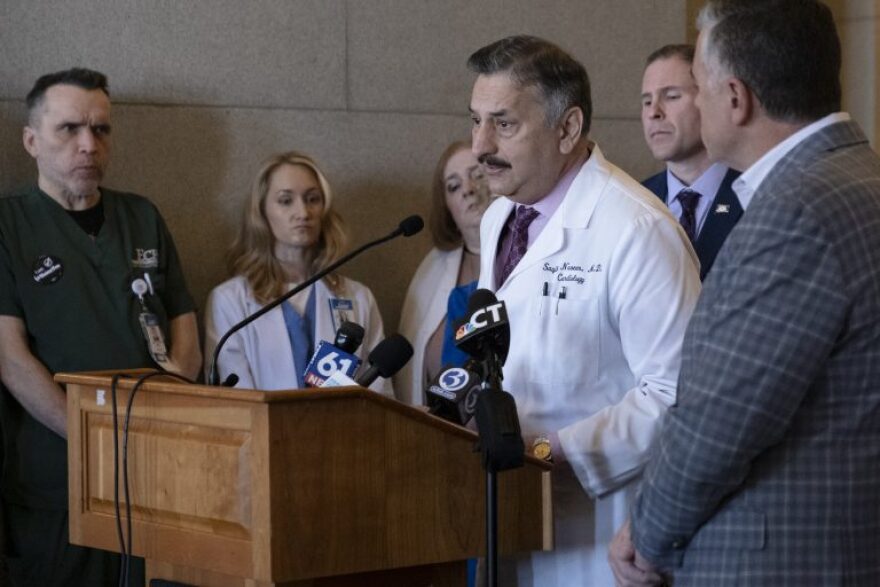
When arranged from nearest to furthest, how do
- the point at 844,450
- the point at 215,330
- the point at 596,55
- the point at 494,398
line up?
the point at 844,450 < the point at 494,398 < the point at 215,330 < the point at 596,55

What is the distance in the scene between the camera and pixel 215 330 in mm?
4520

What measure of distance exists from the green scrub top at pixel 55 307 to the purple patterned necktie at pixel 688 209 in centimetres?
170

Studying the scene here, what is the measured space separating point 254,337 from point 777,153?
2.77 metres

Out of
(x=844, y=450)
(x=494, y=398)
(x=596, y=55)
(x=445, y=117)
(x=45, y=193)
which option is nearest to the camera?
(x=844, y=450)

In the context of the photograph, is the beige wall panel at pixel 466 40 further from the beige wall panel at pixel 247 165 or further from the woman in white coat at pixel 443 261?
the woman in white coat at pixel 443 261

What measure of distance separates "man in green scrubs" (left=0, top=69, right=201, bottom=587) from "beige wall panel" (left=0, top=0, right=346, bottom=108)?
0.99 ft

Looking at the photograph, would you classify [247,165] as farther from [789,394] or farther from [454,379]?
[789,394]

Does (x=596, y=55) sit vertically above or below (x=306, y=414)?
above

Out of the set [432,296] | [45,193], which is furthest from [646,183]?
[45,193]

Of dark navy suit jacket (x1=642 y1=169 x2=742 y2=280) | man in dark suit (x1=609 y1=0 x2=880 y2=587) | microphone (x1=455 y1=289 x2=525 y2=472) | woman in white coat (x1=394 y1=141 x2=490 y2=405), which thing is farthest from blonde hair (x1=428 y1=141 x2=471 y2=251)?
man in dark suit (x1=609 y1=0 x2=880 y2=587)

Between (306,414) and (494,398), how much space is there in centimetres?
31

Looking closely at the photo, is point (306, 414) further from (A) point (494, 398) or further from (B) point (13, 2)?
(B) point (13, 2)

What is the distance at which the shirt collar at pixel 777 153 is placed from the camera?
6.43 feet

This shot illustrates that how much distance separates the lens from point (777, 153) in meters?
1.97
